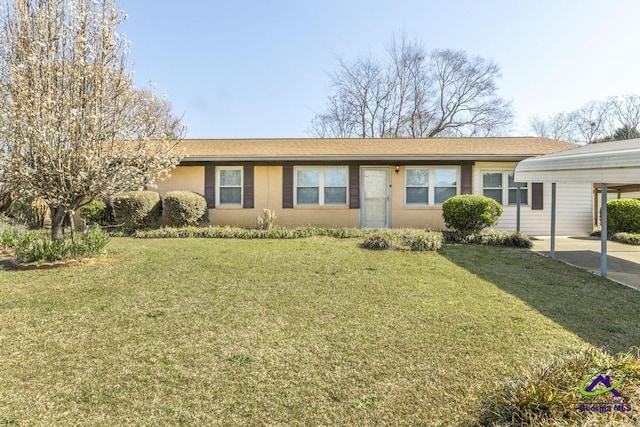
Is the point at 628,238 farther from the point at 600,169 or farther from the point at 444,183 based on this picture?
the point at 600,169

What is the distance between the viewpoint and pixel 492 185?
12078 mm

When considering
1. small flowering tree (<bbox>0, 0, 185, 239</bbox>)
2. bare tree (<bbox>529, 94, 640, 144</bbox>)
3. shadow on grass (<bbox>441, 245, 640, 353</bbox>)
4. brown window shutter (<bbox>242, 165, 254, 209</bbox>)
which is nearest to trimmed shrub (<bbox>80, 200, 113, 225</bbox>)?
brown window shutter (<bbox>242, 165, 254, 209</bbox>)

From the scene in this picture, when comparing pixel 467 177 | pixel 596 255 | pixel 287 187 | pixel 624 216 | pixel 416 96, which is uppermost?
pixel 416 96

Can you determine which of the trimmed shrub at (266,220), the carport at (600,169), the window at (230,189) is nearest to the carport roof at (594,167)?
the carport at (600,169)

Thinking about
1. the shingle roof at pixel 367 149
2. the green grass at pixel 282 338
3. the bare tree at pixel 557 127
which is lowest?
the green grass at pixel 282 338

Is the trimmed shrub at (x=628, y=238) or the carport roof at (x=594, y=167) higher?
the carport roof at (x=594, y=167)

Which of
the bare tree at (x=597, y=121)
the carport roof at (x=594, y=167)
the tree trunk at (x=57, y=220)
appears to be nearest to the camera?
the carport roof at (x=594, y=167)

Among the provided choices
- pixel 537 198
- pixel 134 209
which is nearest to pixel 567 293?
pixel 537 198

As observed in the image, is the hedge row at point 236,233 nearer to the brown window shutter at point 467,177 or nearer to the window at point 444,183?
the window at point 444,183

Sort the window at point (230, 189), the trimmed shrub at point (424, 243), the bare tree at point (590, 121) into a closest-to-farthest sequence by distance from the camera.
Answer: the trimmed shrub at point (424, 243)
the window at point (230, 189)
the bare tree at point (590, 121)

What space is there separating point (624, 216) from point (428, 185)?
20.0ft

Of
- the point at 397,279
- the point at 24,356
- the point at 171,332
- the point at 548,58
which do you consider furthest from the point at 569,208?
the point at 24,356

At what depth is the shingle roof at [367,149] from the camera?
454 inches

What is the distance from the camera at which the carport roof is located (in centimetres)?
562
